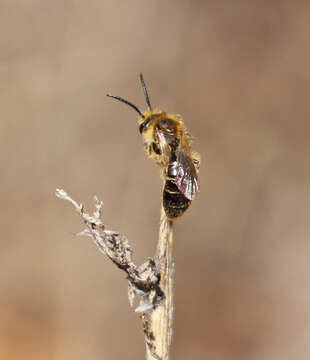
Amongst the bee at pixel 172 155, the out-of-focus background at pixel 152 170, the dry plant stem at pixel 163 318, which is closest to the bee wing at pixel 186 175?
the bee at pixel 172 155

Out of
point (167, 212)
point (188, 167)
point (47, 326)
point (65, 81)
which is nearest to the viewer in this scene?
point (167, 212)

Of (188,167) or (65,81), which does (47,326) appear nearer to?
(65,81)

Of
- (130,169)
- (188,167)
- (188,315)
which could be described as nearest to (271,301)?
(188,315)

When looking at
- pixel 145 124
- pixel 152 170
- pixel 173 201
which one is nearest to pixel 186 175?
pixel 173 201

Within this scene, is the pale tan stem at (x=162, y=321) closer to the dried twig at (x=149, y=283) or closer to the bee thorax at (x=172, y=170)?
the dried twig at (x=149, y=283)

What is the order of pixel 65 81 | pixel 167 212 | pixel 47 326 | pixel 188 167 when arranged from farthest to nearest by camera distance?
pixel 65 81
pixel 47 326
pixel 188 167
pixel 167 212

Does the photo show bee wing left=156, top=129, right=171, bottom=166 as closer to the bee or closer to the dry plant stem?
the bee
